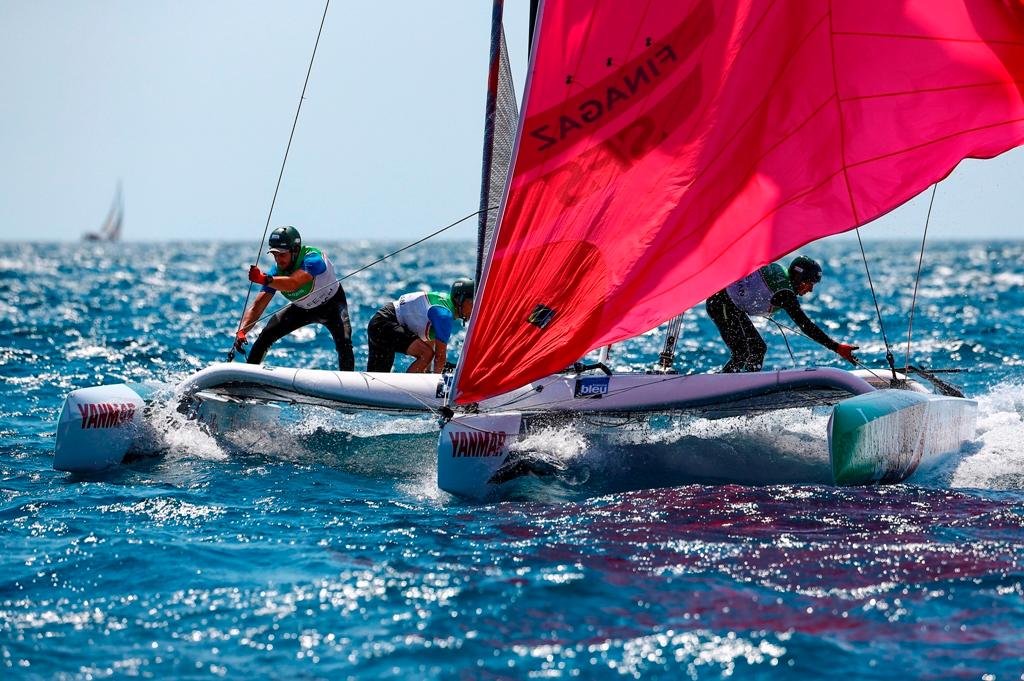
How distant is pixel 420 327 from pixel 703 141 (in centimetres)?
278

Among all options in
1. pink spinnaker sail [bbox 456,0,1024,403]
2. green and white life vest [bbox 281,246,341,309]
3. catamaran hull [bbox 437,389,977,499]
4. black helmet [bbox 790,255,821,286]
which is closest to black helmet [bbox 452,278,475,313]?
green and white life vest [bbox 281,246,341,309]

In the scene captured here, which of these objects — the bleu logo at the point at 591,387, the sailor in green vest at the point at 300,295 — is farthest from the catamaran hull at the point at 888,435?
the sailor in green vest at the point at 300,295

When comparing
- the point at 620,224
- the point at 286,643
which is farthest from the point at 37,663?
the point at 620,224

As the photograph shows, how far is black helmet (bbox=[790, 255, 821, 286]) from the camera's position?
832 cm

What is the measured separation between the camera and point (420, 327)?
841 cm

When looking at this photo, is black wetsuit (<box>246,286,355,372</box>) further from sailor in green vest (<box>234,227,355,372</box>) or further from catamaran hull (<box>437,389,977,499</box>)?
catamaran hull (<box>437,389,977,499</box>)

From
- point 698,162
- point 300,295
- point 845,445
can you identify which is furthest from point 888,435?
point 300,295

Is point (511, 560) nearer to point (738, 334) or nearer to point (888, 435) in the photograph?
point (888, 435)

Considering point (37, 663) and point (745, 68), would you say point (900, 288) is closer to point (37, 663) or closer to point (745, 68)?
point (745, 68)

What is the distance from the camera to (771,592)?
460 centimetres

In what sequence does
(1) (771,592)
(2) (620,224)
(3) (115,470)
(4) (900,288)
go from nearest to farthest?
1. (1) (771,592)
2. (2) (620,224)
3. (3) (115,470)
4. (4) (900,288)

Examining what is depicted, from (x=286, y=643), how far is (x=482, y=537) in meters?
1.55

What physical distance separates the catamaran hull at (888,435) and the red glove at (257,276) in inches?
151

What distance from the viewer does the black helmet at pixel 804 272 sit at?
8.32 m
